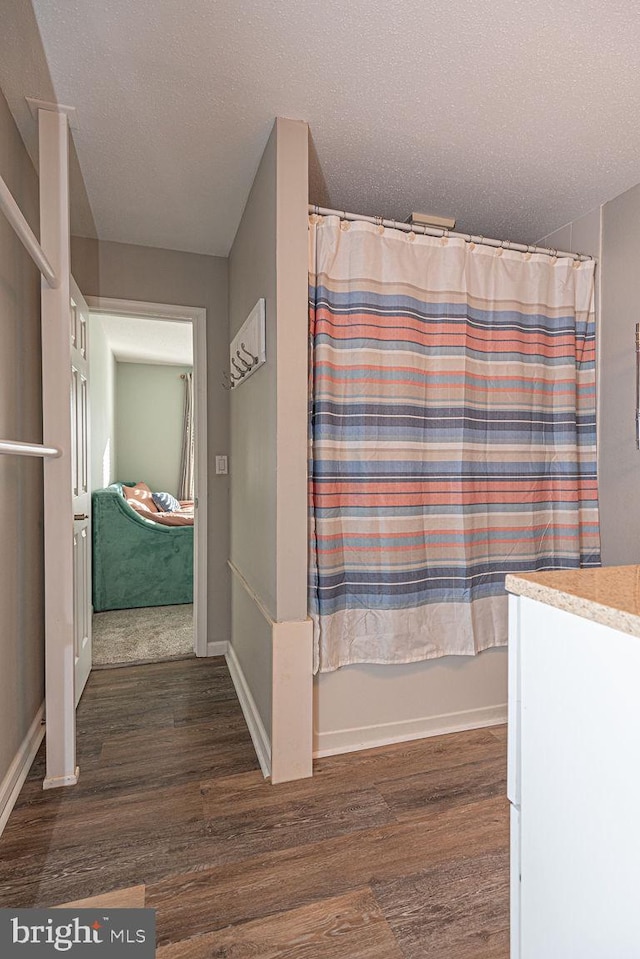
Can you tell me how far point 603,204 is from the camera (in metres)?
2.42

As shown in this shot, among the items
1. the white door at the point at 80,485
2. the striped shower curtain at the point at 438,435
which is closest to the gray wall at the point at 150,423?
the white door at the point at 80,485

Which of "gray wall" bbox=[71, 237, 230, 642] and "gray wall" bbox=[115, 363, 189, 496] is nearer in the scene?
"gray wall" bbox=[71, 237, 230, 642]

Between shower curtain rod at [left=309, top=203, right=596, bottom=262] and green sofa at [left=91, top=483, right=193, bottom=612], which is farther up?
shower curtain rod at [left=309, top=203, right=596, bottom=262]

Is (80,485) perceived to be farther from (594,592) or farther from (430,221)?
(594,592)

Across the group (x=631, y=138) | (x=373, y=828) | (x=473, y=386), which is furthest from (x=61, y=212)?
(x=373, y=828)

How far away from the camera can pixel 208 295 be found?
312 centimetres

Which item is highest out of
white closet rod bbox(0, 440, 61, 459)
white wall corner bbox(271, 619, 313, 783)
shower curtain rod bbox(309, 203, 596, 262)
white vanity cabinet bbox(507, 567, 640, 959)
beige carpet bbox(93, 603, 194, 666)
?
shower curtain rod bbox(309, 203, 596, 262)

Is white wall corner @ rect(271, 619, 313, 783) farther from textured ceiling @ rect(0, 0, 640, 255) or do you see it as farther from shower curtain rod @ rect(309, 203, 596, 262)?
textured ceiling @ rect(0, 0, 640, 255)

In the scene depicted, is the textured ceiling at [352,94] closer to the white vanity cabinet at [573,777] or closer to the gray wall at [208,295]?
the gray wall at [208,295]

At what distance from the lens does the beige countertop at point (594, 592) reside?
669 mm

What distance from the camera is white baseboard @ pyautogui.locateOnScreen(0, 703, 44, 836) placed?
5.47 feet

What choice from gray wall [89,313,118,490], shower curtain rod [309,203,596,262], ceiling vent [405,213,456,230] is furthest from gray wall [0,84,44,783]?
gray wall [89,313,118,490]

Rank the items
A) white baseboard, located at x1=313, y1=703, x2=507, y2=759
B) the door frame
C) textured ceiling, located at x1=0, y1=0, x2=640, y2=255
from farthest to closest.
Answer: the door frame, white baseboard, located at x1=313, y1=703, x2=507, y2=759, textured ceiling, located at x1=0, y1=0, x2=640, y2=255

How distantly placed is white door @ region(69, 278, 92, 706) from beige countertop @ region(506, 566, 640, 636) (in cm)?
209
